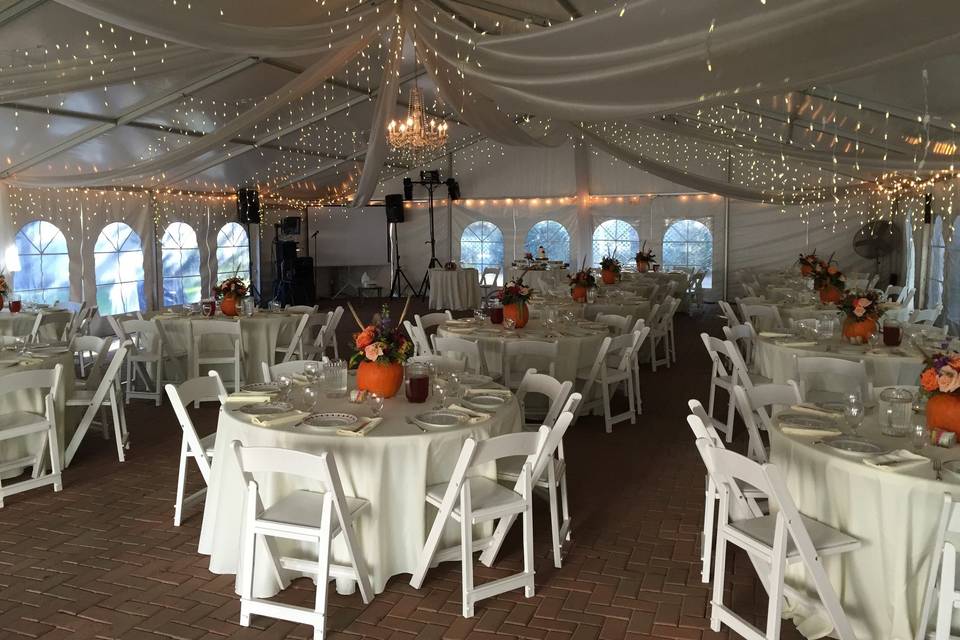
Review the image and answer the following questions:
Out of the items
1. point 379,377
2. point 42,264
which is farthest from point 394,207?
point 379,377

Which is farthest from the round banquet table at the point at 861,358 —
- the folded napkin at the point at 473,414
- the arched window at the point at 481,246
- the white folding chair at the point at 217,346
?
the arched window at the point at 481,246

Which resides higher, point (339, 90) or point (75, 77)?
point (339, 90)

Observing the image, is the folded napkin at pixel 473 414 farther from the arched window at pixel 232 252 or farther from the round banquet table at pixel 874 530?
the arched window at pixel 232 252

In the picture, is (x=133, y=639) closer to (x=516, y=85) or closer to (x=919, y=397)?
(x=516, y=85)

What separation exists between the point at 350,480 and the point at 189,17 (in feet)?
10.5

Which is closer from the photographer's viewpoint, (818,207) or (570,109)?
(570,109)

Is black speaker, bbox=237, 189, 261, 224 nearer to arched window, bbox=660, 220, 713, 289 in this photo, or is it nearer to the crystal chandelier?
the crystal chandelier

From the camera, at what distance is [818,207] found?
1595 cm

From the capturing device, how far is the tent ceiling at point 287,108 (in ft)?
22.4

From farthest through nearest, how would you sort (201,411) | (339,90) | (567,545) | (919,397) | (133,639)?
(339,90) < (201,411) < (567,545) < (919,397) < (133,639)

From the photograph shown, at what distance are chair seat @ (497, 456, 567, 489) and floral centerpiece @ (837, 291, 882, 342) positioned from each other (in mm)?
3031

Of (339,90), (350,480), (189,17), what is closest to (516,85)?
(189,17)

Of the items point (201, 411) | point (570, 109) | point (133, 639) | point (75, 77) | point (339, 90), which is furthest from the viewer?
point (339, 90)

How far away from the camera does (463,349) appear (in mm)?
6113
